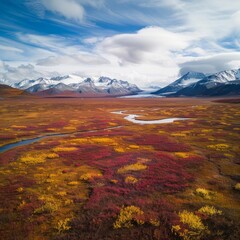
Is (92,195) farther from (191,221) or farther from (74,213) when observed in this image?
(191,221)

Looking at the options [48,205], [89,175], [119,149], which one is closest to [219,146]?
[119,149]

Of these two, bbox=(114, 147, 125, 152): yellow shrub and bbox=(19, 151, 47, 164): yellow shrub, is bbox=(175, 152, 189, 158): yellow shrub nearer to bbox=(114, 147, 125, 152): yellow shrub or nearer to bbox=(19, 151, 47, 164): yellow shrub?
bbox=(114, 147, 125, 152): yellow shrub

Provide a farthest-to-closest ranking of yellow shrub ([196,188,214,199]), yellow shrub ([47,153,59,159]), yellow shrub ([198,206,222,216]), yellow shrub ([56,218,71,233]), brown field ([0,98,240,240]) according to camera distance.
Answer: yellow shrub ([47,153,59,159]) < yellow shrub ([196,188,214,199]) < yellow shrub ([198,206,222,216]) < yellow shrub ([56,218,71,233]) < brown field ([0,98,240,240])

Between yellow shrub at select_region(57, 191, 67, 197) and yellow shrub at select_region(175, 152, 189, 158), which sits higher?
yellow shrub at select_region(175, 152, 189, 158)

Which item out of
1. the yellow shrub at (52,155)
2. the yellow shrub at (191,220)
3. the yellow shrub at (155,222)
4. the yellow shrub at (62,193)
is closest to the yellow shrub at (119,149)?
the yellow shrub at (52,155)

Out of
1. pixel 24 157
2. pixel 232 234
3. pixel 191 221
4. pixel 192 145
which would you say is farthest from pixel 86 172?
pixel 192 145

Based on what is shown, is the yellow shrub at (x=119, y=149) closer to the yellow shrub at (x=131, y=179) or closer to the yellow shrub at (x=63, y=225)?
the yellow shrub at (x=131, y=179)

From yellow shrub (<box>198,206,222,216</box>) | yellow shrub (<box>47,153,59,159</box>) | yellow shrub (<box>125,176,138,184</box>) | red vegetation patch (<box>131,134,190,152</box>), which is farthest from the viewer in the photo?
red vegetation patch (<box>131,134,190,152</box>)

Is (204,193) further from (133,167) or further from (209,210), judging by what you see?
(133,167)

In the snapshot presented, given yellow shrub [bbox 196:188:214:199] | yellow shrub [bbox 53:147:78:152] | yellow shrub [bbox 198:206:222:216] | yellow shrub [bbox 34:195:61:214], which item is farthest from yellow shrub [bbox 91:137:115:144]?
yellow shrub [bbox 198:206:222:216]
